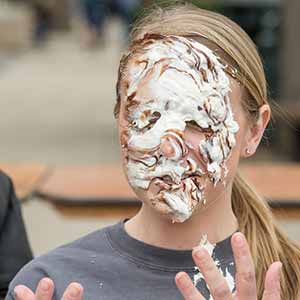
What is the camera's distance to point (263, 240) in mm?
2344

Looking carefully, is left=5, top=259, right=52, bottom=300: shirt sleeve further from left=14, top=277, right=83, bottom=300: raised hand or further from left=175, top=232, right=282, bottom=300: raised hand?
left=175, top=232, right=282, bottom=300: raised hand

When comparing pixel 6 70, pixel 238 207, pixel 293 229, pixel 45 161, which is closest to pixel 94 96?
pixel 6 70

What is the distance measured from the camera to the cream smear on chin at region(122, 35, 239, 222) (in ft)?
6.88

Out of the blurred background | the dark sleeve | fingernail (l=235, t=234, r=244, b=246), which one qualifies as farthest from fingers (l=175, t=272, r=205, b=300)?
the dark sleeve

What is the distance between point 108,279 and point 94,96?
11.4 metres

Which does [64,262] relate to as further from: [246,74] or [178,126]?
[246,74]

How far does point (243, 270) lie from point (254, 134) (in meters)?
0.49

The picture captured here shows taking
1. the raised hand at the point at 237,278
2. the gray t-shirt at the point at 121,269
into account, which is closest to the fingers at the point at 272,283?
the raised hand at the point at 237,278

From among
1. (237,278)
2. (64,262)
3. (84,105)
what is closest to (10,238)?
(64,262)

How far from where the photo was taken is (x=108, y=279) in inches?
85.1

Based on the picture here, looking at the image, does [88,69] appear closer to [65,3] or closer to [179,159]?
[65,3]

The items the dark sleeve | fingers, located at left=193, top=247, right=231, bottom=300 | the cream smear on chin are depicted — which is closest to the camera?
fingers, located at left=193, top=247, right=231, bottom=300

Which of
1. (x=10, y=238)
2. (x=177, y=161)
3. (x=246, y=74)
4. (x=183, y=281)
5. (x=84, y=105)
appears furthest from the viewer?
(x=84, y=105)

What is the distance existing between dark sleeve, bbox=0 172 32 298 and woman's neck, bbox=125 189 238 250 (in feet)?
2.28
